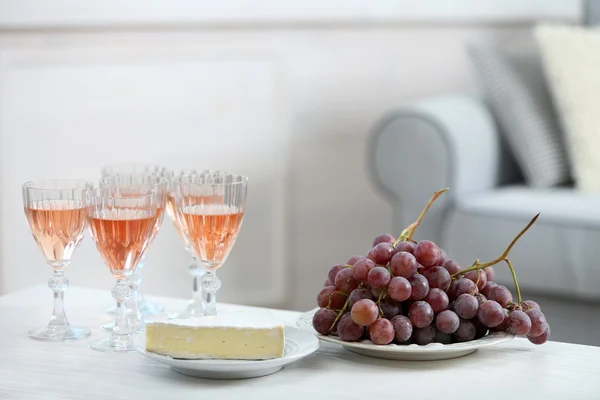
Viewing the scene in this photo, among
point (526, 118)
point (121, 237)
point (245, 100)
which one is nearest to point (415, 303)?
point (121, 237)

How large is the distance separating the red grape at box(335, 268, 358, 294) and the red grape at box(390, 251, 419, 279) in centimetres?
6

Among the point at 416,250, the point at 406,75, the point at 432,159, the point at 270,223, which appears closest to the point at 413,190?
the point at 432,159

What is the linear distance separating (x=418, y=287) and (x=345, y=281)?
0.09 meters

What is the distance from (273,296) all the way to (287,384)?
163 cm

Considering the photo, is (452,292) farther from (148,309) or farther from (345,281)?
(148,309)

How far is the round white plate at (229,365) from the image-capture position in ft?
Result: 3.22

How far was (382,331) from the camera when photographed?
3.37ft

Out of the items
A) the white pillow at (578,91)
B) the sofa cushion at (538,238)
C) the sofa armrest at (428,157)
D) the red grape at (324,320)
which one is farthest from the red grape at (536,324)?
the white pillow at (578,91)

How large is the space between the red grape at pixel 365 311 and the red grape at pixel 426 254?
79 mm

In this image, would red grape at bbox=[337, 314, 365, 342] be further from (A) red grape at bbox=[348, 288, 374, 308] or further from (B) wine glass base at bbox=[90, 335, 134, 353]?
(B) wine glass base at bbox=[90, 335, 134, 353]

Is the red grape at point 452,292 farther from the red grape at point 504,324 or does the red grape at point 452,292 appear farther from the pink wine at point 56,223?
the pink wine at point 56,223

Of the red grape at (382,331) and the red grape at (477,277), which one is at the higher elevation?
the red grape at (477,277)

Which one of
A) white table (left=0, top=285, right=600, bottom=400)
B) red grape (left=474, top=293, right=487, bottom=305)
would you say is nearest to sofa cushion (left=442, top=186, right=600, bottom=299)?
white table (left=0, top=285, right=600, bottom=400)

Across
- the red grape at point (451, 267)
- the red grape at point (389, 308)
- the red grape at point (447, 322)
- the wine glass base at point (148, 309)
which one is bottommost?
the wine glass base at point (148, 309)
